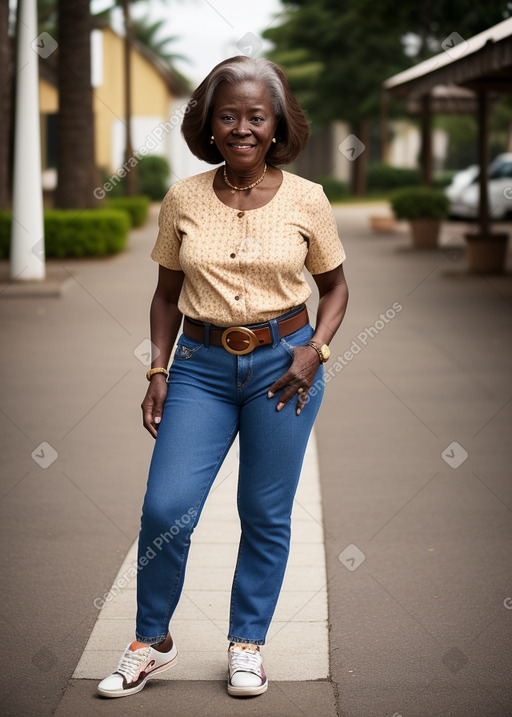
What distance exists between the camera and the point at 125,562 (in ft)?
16.0

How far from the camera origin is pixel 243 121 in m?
3.33

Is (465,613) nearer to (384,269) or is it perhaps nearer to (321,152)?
(384,269)

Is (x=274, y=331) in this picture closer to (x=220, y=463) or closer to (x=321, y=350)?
(x=321, y=350)

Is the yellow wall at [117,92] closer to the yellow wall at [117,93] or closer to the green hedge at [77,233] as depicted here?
the yellow wall at [117,93]

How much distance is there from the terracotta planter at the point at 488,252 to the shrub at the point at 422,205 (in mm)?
5097

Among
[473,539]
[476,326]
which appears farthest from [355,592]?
[476,326]

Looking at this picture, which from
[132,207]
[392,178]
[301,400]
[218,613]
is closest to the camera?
[301,400]

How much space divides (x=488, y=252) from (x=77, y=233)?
7046 millimetres

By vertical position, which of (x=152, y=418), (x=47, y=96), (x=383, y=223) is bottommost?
(x=383, y=223)

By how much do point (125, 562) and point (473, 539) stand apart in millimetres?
1653

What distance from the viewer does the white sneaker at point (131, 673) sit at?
3.47 metres

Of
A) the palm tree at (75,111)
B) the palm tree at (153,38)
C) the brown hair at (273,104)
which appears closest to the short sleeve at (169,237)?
the brown hair at (273,104)

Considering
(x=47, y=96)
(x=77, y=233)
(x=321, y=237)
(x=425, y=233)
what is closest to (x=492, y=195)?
(x=425, y=233)

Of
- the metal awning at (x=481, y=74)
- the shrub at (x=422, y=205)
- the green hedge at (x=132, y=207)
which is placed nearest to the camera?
the metal awning at (x=481, y=74)
